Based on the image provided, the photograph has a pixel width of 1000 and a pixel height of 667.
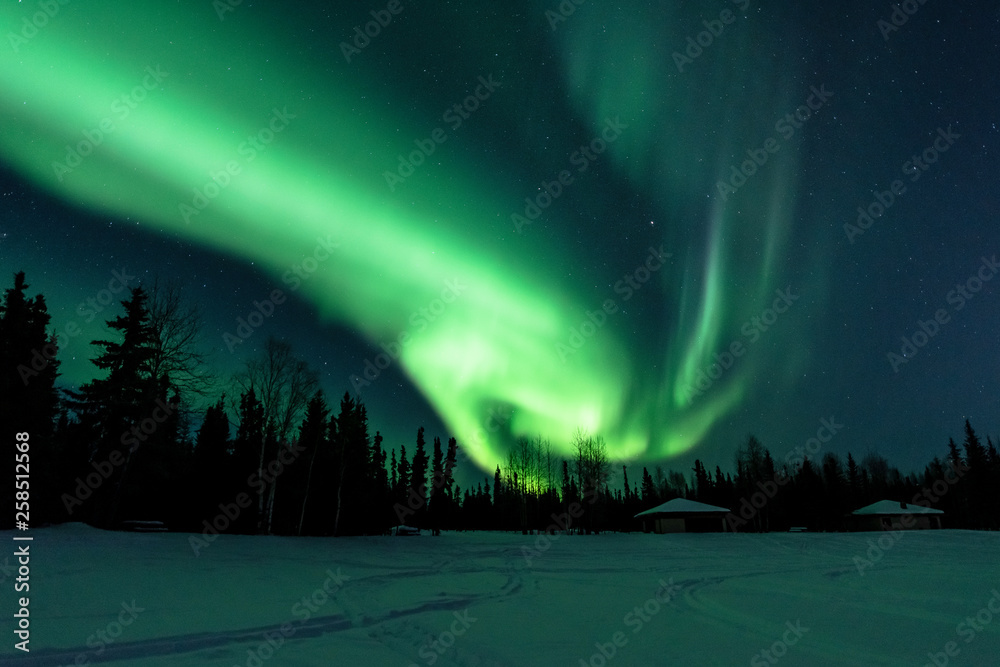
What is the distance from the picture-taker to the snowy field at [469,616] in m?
5.92

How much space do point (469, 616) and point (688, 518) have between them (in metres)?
59.6

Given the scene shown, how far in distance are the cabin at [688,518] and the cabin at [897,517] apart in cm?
2096

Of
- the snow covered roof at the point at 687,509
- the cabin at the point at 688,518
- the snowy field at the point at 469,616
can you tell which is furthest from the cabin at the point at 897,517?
the snowy field at the point at 469,616

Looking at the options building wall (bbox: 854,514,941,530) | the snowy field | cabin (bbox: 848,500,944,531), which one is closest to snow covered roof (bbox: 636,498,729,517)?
cabin (bbox: 848,500,944,531)

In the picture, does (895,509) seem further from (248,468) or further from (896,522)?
(248,468)

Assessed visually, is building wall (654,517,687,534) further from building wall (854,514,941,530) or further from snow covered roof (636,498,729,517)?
building wall (854,514,941,530)

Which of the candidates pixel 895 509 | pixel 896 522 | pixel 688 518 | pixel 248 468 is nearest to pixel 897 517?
pixel 896 522

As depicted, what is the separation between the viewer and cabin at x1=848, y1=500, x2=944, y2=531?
208ft

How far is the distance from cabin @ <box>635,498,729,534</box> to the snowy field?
4822 centimetres

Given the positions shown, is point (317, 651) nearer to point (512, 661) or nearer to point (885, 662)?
point (512, 661)

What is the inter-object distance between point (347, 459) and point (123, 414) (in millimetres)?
27312

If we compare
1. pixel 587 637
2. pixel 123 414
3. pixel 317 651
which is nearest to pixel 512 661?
pixel 587 637

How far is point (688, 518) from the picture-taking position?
6078 centimetres

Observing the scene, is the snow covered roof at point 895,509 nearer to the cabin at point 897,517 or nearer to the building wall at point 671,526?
the cabin at point 897,517
